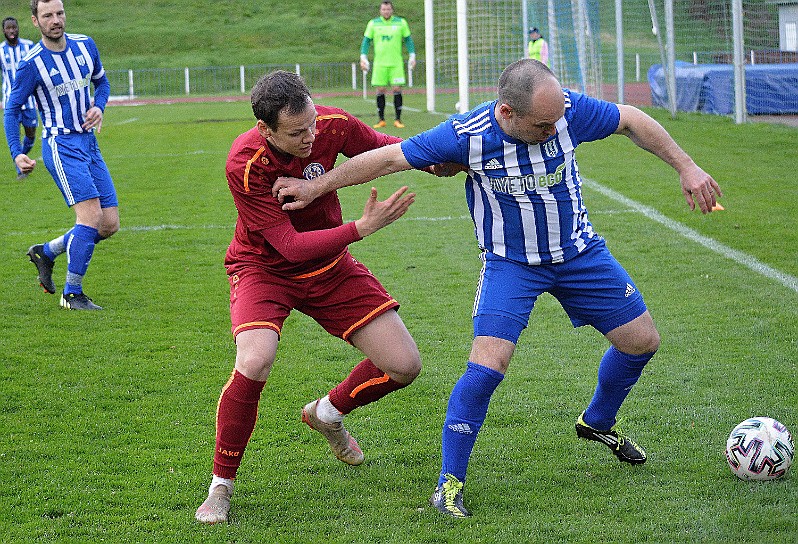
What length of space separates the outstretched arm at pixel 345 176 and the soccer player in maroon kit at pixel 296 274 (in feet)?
0.32

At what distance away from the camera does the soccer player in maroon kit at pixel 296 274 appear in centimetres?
386

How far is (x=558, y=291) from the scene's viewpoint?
13.7 feet

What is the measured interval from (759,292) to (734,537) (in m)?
3.82

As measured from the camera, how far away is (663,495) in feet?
12.9

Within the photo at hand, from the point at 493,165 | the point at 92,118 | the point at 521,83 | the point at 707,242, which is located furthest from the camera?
the point at 707,242

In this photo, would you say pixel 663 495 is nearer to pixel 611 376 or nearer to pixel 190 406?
pixel 611 376

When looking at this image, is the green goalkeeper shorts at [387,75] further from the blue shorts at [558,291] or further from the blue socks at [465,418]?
the blue socks at [465,418]

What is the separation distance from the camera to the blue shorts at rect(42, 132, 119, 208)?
24.5 ft

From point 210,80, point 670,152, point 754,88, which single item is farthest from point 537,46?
point 210,80

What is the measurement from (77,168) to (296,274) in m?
3.86

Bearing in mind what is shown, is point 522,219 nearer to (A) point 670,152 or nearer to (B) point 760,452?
(A) point 670,152

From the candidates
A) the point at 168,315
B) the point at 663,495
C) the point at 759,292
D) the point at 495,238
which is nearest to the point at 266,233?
the point at 495,238

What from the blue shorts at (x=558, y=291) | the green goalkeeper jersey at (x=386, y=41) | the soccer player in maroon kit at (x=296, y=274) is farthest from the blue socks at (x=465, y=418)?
the green goalkeeper jersey at (x=386, y=41)

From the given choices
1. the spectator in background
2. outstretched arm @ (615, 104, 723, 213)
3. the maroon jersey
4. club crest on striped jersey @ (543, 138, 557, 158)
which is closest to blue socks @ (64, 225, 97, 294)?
the maroon jersey
